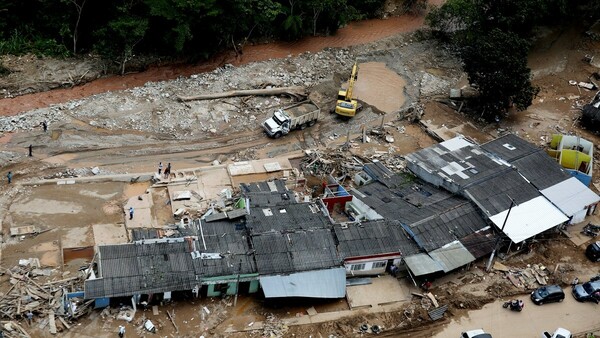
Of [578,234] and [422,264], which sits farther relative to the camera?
[578,234]

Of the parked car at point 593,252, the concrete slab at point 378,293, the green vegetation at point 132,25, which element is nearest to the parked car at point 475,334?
the concrete slab at point 378,293

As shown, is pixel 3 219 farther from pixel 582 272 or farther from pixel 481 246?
pixel 582 272

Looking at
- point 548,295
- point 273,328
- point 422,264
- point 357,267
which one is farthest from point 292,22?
point 548,295

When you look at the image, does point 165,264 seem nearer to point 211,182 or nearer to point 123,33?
point 211,182

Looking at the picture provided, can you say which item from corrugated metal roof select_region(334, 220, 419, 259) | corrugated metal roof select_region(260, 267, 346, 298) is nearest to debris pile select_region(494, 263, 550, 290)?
corrugated metal roof select_region(334, 220, 419, 259)

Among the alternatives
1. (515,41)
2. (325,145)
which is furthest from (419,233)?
(515,41)
